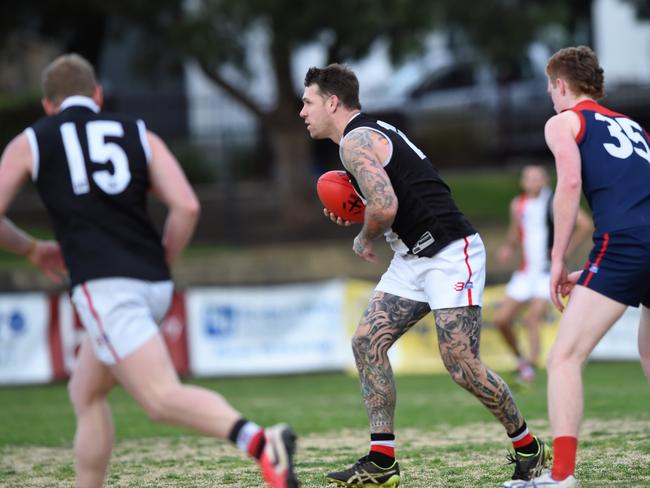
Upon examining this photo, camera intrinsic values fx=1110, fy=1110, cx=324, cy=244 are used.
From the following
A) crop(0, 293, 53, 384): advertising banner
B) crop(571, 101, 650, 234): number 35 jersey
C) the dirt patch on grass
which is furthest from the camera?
crop(0, 293, 53, 384): advertising banner

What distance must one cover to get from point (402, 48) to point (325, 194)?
12.3 metres

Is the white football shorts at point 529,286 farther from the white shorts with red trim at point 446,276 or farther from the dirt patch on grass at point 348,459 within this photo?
the white shorts with red trim at point 446,276

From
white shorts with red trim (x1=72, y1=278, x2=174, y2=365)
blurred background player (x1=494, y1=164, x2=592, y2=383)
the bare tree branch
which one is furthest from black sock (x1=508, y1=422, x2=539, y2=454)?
the bare tree branch

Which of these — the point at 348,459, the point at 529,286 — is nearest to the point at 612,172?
the point at 348,459

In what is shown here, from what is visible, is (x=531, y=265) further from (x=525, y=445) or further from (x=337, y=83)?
(x=337, y=83)

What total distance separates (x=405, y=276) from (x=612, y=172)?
131 centimetres

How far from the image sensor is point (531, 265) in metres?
12.8

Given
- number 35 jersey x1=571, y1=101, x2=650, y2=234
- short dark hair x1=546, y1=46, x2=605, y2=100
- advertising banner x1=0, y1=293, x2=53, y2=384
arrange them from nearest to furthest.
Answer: number 35 jersey x1=571, y1=101, x2=650, y2=234
short dark hair x1=546, y1=46, x2=605, y2=100
advertising banner x1=0, y1=293, x2=53, y2=384

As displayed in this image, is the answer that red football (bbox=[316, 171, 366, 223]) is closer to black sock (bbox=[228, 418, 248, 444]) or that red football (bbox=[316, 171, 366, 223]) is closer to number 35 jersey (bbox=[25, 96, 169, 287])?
number 35 jersey (bbox=[25, 96, 169, 287])

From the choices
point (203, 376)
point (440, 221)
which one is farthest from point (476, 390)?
point (203, 376)

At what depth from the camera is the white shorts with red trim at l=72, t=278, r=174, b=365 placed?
16.0ft

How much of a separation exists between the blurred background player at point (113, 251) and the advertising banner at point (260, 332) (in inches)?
396

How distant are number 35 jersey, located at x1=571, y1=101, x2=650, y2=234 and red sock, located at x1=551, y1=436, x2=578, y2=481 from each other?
1.03 metres

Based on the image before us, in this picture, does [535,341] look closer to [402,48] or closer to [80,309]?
[402,48]
